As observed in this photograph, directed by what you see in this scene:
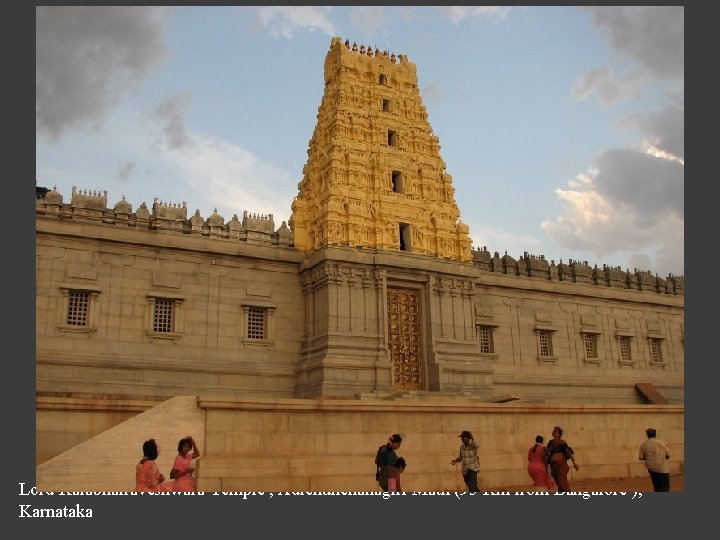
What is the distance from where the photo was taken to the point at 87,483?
15992mm

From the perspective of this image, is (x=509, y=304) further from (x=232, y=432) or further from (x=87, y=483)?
(x=87, y=483)

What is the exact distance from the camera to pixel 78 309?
26516mm

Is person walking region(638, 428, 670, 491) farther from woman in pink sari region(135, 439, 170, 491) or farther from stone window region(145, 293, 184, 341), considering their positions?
stone window region(145, 293, 184, 341)

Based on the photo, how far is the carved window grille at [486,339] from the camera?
110 ft

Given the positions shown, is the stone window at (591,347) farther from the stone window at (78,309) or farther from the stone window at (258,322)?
the stone window at (78,309)

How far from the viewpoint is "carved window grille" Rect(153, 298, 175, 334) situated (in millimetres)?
27594

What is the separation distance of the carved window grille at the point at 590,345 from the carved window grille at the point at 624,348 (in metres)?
1.57

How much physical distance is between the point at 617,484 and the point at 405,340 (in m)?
11.8

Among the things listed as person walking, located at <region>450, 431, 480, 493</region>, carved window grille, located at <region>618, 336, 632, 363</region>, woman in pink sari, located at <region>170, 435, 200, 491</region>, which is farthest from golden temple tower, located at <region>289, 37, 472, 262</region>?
woman in pink sari, located at <region>170, 435, 200, 491</region>

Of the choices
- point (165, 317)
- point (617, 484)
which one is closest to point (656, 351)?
point (617, 484)

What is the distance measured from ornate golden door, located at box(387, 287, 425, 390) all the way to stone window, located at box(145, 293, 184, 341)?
8.01 meters

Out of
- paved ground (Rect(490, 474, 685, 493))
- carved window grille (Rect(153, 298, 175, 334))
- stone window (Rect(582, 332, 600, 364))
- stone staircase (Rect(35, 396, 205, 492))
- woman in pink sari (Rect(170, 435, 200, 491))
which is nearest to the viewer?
woman in pink sari (Rect(170, 435, 200, 491))

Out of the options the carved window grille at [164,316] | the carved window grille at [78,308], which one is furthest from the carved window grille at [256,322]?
the carved window grille at [78,308]

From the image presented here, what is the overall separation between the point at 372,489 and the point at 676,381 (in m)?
26.1
